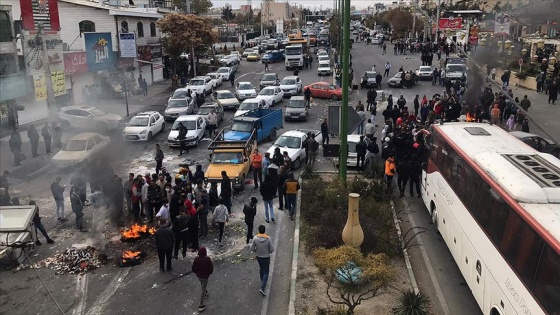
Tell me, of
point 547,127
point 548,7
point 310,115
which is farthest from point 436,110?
point 548,7

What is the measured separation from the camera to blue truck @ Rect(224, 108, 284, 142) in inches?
850

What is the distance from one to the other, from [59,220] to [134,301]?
19.6 ft

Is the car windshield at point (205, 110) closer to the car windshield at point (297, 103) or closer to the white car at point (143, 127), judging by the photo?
the white car at point (143, 127)

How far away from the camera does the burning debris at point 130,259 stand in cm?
1222

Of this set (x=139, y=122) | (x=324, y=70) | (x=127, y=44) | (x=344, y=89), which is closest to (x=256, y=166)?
(x=344, y=89)

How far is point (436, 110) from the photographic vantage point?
24141 millimetres

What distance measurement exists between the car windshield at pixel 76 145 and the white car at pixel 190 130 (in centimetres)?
411

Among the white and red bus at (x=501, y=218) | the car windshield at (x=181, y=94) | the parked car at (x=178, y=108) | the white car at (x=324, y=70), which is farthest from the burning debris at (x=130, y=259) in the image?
the white car at (x=324, y=70)

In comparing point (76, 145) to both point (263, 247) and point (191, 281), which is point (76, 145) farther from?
point (263, 247)

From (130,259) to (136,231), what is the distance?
1544mm

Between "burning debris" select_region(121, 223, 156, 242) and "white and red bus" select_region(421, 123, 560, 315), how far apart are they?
7.91 metres

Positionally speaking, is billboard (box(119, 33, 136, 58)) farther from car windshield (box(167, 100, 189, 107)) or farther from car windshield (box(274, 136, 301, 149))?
car windshield (box(274, 136, 301, 149))

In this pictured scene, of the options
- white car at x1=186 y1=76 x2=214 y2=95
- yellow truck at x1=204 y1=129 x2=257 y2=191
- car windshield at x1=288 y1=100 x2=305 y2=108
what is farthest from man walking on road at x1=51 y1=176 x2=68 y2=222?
white car at x1=186 y1=76 x2=214 y2=95

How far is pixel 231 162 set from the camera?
17812mm
